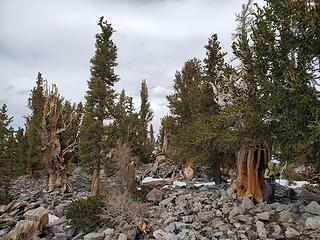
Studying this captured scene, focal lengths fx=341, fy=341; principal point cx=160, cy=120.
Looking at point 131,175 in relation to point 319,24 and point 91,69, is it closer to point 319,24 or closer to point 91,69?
point 91,69

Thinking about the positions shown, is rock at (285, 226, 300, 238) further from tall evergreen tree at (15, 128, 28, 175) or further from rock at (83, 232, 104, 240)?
tall evergreen tree at (15, 128, 28, 175)

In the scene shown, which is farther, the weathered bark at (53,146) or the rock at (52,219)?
the weathered bark at (53,146)

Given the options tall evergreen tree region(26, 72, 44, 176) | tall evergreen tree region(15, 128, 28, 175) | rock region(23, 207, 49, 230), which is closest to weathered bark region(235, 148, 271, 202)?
rock region(23, 207, 49, 230)

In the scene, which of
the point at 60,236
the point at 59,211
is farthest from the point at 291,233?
the point at 59,211

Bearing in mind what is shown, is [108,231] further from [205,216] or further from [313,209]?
[313,209]

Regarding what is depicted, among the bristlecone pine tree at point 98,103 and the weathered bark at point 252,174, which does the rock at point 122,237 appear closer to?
the weathered bark at point 252,174

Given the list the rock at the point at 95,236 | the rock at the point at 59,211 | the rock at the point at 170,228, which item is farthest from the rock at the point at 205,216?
the rock at the point at 59,211

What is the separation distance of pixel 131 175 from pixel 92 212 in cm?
798

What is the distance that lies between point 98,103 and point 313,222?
1764cm

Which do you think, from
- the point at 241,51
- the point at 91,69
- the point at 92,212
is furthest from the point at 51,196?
the point at 241,51

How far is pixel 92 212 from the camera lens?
1366cm

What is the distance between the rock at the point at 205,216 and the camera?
11.6 m

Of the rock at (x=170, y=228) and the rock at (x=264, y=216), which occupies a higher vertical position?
the rock at (x=264, y=216)

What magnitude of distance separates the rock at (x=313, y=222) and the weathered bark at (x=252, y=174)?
10.3 ft
